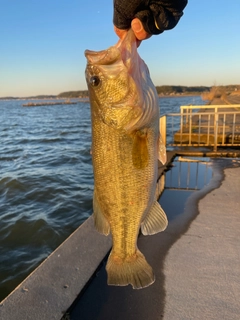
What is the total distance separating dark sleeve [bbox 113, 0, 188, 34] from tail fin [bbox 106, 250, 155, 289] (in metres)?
1.65

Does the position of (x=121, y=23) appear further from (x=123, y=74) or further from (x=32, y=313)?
(x=32, y=313)

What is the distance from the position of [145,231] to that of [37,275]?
1.55m

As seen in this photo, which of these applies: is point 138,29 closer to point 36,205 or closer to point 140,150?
point 140,150

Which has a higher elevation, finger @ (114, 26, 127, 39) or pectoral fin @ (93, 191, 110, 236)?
finger @ (114, 26, 127, 39)

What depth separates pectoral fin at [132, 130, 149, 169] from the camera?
1.91 m

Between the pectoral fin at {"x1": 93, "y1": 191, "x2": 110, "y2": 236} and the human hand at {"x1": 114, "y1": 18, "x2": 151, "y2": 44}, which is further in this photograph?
the pectoral fin at {"x1": 93, "y1": 191, "x2": 110, "y2": 236}

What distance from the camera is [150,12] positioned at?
175cm

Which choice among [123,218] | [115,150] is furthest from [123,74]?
[123,218]

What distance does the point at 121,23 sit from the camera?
1.82 metres

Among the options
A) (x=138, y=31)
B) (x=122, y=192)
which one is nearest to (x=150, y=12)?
(x=138, y=31)

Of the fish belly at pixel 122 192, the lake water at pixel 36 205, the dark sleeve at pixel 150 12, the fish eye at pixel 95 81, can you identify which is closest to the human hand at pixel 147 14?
→ the dark sleeve at pixel 150 12

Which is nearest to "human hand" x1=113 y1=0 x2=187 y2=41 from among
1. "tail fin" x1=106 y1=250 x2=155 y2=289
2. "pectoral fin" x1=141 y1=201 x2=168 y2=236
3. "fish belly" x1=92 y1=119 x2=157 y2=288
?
"fish belly" x1=92 y1=119 x2=157 y2=288

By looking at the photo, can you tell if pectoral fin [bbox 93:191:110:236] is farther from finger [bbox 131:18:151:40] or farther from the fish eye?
finger [bbox 131:18:151:40]

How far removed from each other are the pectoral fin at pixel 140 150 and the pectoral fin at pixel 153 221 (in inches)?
16.5
